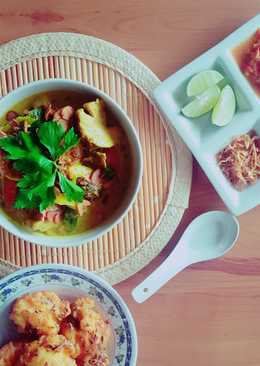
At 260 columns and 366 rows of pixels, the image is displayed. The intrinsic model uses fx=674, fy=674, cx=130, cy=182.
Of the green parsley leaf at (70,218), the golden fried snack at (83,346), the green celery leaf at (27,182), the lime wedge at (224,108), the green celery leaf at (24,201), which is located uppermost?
the lime wedge at (224,108)

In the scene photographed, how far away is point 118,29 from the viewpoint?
1.32m

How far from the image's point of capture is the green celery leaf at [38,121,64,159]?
1.15 metres

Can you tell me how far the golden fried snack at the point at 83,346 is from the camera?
1263 mm

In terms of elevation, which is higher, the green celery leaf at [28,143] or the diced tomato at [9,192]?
the green celery leaf at [28,143]

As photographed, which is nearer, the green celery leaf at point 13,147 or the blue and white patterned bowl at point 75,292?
the green celery leaf at point 13,147

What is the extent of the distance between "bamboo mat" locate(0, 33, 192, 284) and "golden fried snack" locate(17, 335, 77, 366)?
0.15 metres

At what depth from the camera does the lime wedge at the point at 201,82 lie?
50.8 inches

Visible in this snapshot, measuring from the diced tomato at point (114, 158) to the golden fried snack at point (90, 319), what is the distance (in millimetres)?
256

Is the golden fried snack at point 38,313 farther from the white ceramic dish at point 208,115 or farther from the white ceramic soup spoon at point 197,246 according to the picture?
the white ceramic dish at point 208,115

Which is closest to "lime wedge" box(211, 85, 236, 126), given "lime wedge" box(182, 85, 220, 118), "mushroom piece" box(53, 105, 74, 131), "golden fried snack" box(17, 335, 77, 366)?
"lime wedge" box(182, 85, 220, 118)

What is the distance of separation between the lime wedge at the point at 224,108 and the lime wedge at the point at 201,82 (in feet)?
0.11

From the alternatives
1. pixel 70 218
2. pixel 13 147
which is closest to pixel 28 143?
pixel 13 147

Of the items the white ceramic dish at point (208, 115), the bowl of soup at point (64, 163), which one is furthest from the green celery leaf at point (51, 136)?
the white ceramic dish at point (208, 115)

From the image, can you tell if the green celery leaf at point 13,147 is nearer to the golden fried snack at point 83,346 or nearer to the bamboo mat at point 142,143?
the bamboo mat at point 142,143
